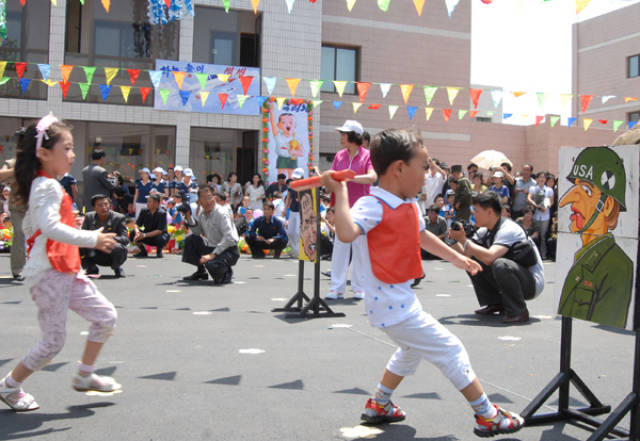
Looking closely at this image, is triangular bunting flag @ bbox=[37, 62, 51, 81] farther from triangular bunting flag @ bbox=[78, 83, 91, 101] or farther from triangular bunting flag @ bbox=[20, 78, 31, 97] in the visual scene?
triangular bunting flag @ bbox=[20, 78, 31, 97]

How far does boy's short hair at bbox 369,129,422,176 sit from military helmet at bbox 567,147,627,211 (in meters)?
0.83

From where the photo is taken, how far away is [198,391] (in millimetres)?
3576

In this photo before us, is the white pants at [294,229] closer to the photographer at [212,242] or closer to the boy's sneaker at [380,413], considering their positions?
the photographer at [212,242]

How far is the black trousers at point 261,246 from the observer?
13.1 meters

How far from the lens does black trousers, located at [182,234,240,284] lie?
845cm

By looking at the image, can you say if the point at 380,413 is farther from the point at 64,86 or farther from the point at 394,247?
the point at 64,86

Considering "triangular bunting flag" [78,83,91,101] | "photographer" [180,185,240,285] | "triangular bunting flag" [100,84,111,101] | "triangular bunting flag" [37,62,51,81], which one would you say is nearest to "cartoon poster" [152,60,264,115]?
"triangular bunting flag" [100,84,111,101]

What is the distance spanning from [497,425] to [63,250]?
7.64ft

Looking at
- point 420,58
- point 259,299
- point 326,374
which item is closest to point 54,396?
point 326,374

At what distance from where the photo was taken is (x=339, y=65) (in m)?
20.8

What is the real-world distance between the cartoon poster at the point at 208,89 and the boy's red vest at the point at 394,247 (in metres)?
15.4

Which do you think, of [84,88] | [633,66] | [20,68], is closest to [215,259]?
[84,88]

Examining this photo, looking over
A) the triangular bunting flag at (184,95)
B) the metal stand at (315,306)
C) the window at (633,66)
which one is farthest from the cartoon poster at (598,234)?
the window at (633,66)

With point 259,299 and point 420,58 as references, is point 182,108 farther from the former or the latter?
Result: point 259,299
